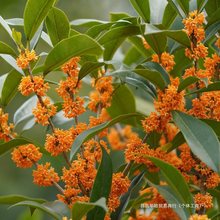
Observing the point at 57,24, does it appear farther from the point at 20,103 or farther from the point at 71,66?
the point at 20,103

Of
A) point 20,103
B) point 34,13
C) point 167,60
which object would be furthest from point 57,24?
point 20,103

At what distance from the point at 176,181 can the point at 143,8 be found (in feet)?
1.68

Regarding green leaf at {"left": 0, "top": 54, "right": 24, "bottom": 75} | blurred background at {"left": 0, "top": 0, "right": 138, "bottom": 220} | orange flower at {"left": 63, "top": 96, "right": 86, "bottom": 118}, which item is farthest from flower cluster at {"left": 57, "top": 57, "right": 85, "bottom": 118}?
blurred background at {"left": 0, "top": 0, "right": 138, "bottom": 220}

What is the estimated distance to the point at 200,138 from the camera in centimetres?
134

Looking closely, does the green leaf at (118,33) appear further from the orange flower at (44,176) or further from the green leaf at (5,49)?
the orange flower at (44,176)

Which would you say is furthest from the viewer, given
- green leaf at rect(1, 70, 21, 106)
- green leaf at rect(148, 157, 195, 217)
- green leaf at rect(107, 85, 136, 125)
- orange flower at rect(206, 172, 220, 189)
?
green leaf at rect(107, 85, 136, 125)

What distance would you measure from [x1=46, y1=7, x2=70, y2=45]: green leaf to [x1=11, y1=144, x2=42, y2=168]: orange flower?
29 cm

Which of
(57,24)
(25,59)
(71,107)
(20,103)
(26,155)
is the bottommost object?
(26,155)

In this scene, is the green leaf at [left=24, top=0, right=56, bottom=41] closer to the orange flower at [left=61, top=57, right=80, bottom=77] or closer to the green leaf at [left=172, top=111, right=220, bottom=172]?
the orange flower at [left=61, top=57, right=80, bottom=77]

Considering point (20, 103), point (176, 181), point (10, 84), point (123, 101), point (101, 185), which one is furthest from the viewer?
point (20, 103)

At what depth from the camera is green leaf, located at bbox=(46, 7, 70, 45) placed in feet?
4.99

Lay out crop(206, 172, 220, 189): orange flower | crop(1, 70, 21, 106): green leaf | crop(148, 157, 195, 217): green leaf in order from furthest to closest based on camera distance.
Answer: crop(1, 70, 21, 106): green leaf
crop(206, 172, 220, 189): orange flower
crop(148, 157, 195, 217): green leaf

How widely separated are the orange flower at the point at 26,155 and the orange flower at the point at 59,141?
0.27 ft

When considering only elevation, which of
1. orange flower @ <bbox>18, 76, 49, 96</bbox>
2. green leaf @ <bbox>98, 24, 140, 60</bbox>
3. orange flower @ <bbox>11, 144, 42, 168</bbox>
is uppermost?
green leaf @ <bbox>98, 24, 140, 60</bbox>
